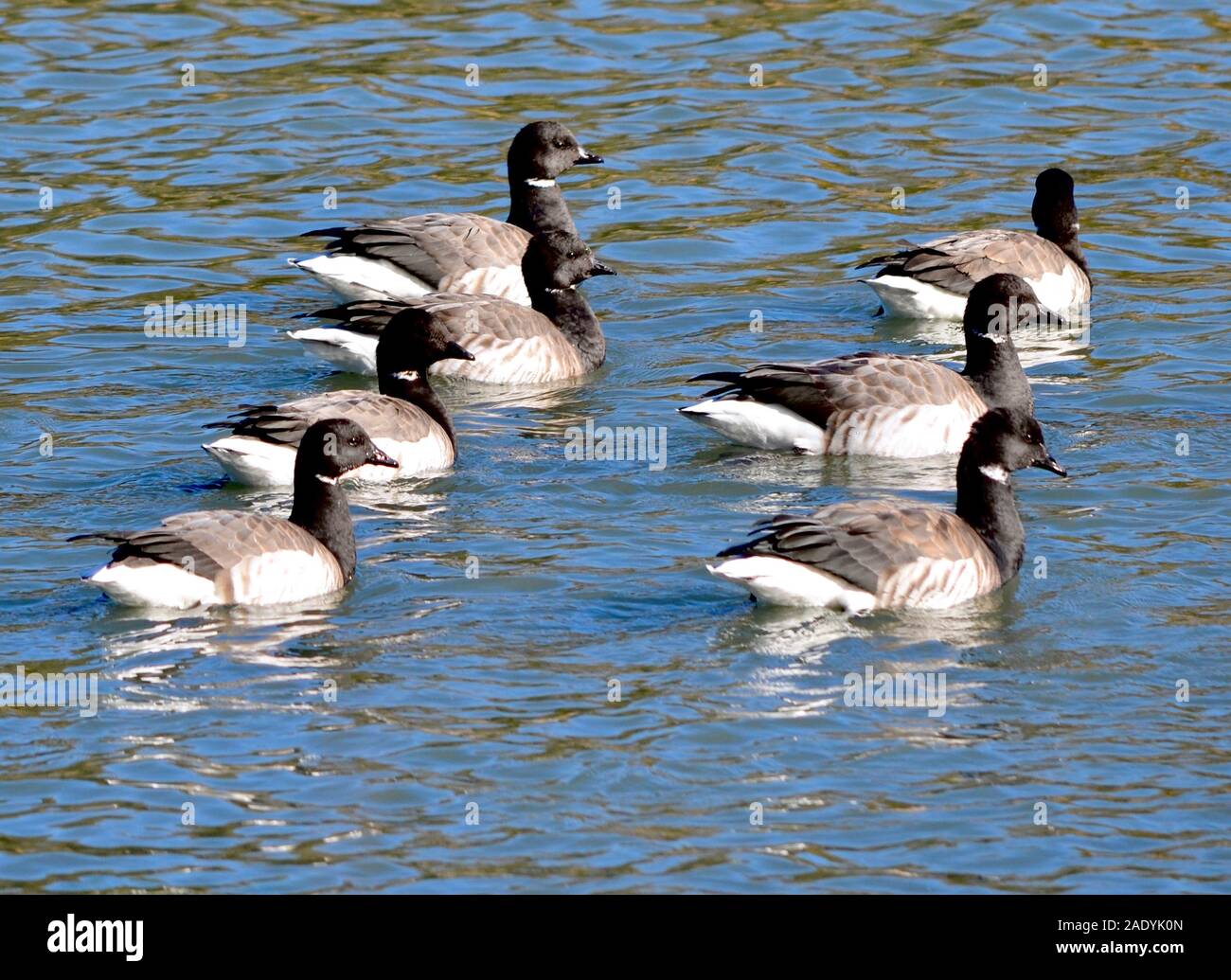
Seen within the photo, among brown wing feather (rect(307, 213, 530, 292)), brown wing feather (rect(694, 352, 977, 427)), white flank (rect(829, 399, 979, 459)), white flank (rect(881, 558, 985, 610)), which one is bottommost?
white flank (rect(881, 558, 985, 610))

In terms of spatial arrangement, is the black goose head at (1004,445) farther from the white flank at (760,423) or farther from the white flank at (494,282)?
the white flank at (494,282)

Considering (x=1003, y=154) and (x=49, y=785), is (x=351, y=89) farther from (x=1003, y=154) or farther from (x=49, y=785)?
(x=49, y=785)

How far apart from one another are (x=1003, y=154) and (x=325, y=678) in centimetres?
1400

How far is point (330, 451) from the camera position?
42.3 ft

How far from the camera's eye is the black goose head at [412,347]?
1582cm

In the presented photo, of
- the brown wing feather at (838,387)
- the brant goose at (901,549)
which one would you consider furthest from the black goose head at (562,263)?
the brant goose at (901,549)

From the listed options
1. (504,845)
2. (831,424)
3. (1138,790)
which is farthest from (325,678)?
(831,424)

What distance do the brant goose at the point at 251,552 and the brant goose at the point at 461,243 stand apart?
218 inches

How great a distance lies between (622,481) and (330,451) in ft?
7.93

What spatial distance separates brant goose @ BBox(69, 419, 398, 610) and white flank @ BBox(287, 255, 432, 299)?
18.3 feet

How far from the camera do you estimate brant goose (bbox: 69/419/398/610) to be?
11.7m

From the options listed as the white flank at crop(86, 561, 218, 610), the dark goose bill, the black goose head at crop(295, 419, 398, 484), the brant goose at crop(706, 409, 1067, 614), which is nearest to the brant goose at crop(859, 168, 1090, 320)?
the brant goose at crop(706, 409, 1067, 614)

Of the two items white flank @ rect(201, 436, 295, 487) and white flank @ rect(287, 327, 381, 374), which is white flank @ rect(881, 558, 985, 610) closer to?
white flank @ rect(201, 436, 295, 487)

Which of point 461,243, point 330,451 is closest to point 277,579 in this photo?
point 330,451
